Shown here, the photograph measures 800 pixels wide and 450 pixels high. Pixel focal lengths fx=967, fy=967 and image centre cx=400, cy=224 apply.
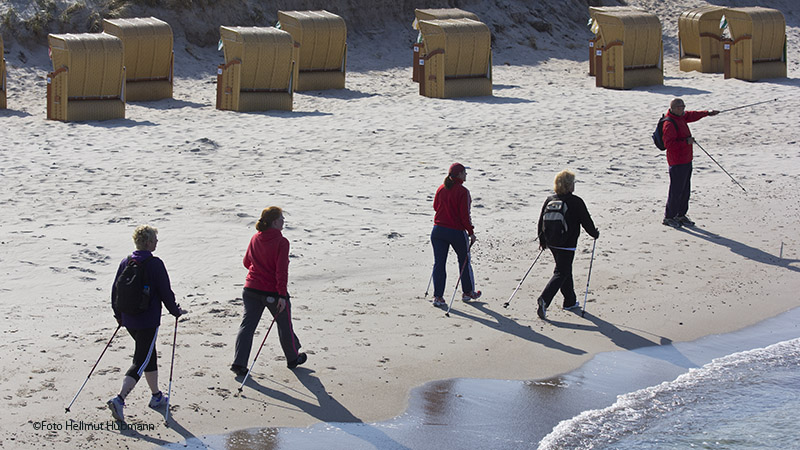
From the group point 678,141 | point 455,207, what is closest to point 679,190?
point 678,141

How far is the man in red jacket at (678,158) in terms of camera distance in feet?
37.4

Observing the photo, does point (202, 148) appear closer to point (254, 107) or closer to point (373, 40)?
point (254, 107)

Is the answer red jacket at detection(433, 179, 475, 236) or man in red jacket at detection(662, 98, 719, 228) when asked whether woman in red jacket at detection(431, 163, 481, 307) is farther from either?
man in red jacket at detection(662, 98, 719, 228)

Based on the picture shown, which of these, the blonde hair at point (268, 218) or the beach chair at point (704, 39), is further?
the beach chair at point (704, 39)

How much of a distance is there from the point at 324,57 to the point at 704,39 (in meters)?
9.60

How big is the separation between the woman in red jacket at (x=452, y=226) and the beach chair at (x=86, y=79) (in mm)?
10678

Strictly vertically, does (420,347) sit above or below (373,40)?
below

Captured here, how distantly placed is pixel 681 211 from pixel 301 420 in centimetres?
681

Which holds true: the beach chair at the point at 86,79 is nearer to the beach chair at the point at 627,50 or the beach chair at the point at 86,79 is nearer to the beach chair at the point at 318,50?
the beach chair at the point at 318,50

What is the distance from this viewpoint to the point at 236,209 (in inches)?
459

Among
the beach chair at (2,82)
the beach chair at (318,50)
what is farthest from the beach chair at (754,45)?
the beach chair at (2,82)

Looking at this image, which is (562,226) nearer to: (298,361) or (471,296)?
(471,296)

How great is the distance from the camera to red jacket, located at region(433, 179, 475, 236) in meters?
8.59

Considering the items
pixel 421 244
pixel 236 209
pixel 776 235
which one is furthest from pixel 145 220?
pixel 776 235
